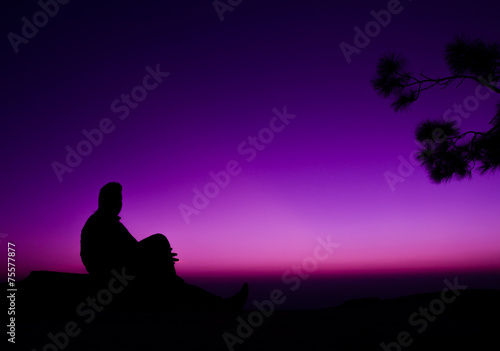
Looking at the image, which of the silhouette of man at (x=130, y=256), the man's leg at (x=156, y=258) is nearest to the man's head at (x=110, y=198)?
the silhouette of man at (x=130, y=256)

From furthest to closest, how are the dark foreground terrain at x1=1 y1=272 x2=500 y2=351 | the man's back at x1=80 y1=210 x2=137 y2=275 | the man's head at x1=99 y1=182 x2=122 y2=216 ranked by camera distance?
the man's head at x1=99 y1=182 x2=122 y2=216, the man's back at x1=80 y1=210 x2=137 y2=275, the dark foreground terrain at x1=1 y1=272 x2=500 y2=351

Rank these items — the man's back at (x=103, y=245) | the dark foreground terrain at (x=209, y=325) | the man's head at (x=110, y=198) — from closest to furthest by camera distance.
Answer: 1. the dark foreground terrain at (x=209, y=325)
2. the man's back at (x=103, y=245)
3. the man's head at (x=110, y=198)

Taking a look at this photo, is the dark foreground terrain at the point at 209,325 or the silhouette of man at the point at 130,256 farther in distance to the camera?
the silhouette of man at the point at 130,256

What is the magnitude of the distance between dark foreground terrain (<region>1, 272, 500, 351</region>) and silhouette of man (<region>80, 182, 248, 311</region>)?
0.75 ft

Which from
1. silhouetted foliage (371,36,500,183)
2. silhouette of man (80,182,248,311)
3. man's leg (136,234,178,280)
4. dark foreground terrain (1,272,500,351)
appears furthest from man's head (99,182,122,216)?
silhouetted foliage (371,36,500,183)

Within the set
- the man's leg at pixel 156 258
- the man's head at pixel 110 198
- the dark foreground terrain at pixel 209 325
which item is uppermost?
the man's head at pixel 110 198

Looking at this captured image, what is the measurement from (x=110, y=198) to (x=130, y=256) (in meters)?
0.80

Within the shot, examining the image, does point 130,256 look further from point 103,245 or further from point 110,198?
point 110,198

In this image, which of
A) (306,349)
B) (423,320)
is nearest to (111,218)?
(306,349)

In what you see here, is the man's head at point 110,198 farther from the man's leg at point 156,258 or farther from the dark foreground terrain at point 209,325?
the dark foreground terrain at point 209,325

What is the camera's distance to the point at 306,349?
7.98 ft

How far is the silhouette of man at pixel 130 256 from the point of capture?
4.23 m

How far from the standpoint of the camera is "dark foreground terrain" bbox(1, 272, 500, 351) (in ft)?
8.28

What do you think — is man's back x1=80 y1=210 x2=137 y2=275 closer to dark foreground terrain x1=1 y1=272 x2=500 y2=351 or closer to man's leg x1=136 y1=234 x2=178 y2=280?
man's leg x1=136 y1=234 x2=178 y2=280
